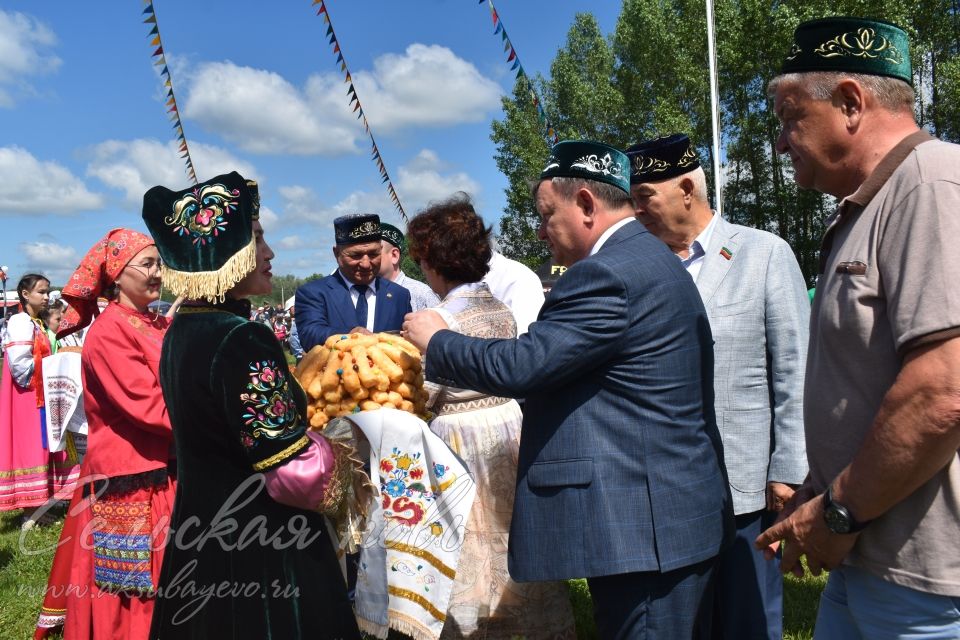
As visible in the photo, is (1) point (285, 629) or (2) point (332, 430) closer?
(1) point (285, 629)

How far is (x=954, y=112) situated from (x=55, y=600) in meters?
22.2

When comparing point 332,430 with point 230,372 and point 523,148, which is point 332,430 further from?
point 523,148

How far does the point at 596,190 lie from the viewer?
2.25 metres

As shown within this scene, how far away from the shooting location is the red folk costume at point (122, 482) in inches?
123

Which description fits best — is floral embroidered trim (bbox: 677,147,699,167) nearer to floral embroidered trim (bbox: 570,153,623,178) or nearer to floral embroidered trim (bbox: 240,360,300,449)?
floral embroidered trim (bbox: 570,153,623,178)

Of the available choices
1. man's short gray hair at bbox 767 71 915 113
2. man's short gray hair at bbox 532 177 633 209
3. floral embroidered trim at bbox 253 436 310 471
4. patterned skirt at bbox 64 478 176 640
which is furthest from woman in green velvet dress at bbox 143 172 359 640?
man's short gray hair at bbox 767 71 915 113

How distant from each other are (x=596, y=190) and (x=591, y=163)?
9 cm

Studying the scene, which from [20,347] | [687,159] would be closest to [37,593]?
[20,347]

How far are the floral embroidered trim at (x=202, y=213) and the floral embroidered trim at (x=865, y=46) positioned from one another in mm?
1843

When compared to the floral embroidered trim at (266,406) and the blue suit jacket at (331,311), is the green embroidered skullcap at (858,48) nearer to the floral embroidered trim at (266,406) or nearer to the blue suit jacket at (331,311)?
the floral embroidered trim at (266,406)

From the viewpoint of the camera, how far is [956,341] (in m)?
1.32

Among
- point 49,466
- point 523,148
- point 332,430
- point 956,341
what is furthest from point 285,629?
point 523,148

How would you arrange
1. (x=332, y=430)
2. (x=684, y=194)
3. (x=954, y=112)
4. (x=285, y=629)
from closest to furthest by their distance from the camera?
(x=285, y=629) → (x=332, y=430) → (x=684, y=194) → (x=954, y=112)

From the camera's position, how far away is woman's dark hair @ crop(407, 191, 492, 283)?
10.6 feet
